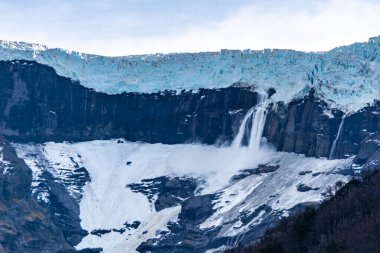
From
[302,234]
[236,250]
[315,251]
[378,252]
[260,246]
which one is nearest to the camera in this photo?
[378,252]

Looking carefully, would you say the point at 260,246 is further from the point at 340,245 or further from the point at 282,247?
the point at 340,245

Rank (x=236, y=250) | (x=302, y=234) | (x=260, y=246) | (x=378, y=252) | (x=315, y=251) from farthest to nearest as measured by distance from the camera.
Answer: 1. (x=236, y=250)
2. (x=260, y=246)
3. (x=302, y=234)
4. (x=315, y=251)
5. (x=378, y=252)

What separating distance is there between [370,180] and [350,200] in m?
8.58

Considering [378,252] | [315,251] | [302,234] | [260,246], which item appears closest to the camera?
[378,252]

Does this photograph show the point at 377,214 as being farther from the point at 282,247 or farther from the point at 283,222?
the point at 283,222

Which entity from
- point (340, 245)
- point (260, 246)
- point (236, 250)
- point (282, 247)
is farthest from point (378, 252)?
point (236, 250)

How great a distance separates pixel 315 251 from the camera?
13400 cm

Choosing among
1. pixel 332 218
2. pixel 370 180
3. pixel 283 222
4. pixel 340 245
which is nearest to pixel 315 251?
pixel 340 245

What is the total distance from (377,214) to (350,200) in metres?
9.02

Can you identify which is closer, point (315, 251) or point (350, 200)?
point (315, 251)

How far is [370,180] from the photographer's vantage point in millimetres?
157250

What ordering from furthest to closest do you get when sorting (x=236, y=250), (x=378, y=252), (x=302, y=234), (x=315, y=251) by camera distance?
1. (x=236, y=250)
2. (x=302, y=234)
3. (x=315, y=251)
4. (x=378, y=252)

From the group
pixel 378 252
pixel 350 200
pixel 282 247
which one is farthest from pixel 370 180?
pixel 378 252

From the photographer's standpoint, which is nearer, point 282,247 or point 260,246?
point 282,247
